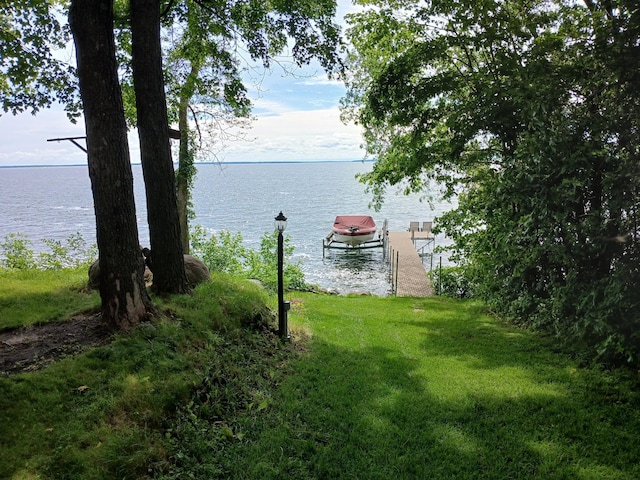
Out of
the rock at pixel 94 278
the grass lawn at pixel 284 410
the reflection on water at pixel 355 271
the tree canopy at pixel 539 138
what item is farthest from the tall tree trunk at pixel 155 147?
the reflection on water at pixel 355 271

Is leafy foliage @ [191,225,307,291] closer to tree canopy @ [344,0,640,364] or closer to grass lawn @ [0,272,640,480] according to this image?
tree canopy @ [344,0,640,364]

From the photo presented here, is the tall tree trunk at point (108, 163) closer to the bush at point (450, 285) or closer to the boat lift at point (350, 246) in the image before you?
the bush at point (450, 285)

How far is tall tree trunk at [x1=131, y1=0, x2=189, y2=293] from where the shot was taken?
5.44m

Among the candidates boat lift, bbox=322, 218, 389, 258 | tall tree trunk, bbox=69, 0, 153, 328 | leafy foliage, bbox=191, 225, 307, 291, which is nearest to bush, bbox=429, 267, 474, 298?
leafy foliage, bbox=191, 225, 307, 291

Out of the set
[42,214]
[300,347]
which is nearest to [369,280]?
[300,347]

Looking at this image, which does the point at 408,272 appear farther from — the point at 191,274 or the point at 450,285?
the point at 191,274

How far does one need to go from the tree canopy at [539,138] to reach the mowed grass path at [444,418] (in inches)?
30.2

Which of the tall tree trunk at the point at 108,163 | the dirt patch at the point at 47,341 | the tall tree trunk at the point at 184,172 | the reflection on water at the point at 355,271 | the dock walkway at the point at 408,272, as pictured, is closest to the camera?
the dirt patch at the point at 47,341

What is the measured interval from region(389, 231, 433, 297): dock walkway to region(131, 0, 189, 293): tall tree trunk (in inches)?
478

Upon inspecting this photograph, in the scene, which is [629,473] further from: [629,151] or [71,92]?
[71,92]

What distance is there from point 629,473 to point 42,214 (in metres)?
46.3

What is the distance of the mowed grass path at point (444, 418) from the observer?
329 cm

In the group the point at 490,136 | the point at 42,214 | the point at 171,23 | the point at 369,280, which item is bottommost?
the point at 369,280

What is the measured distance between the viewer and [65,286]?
6.82m
